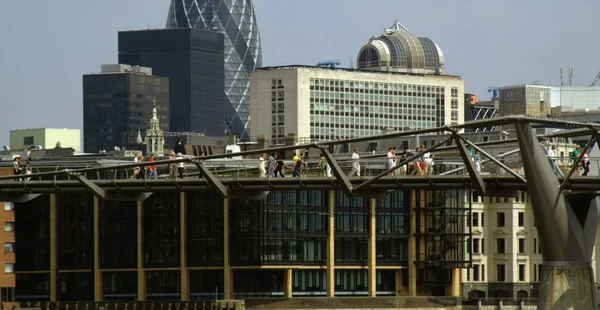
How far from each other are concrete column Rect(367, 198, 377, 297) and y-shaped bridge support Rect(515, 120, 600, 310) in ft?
304

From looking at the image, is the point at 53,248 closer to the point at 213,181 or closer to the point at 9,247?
the point at 9,247

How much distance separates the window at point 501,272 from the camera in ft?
645

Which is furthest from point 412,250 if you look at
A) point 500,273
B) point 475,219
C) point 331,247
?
point 500,273

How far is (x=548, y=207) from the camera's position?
86.1 metres

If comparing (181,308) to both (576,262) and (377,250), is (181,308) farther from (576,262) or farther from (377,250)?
(576,262)

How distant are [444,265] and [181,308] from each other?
25.9m

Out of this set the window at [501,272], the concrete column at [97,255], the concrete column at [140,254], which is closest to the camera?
the concrete column at [140,254]

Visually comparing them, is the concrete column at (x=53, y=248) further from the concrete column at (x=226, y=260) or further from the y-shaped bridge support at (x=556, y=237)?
the y-shaped bridge support at (x=556, y=237)

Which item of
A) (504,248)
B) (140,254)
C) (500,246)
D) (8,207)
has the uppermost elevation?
(8,207)

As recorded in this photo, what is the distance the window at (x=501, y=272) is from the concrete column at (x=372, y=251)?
19547mm

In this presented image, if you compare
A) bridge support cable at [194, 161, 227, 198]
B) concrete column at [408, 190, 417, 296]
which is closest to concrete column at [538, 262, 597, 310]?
bridge support cable at [194, 161, 227, 198]

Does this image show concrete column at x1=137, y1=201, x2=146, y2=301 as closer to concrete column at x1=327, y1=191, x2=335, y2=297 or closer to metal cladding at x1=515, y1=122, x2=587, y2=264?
concrete column at x1=327, y1=191, x2=335, y2=297

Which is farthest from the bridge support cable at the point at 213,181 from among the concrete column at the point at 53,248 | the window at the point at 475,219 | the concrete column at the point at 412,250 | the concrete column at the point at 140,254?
the window at the point at 475,219

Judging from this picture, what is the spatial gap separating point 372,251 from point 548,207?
313 feet
